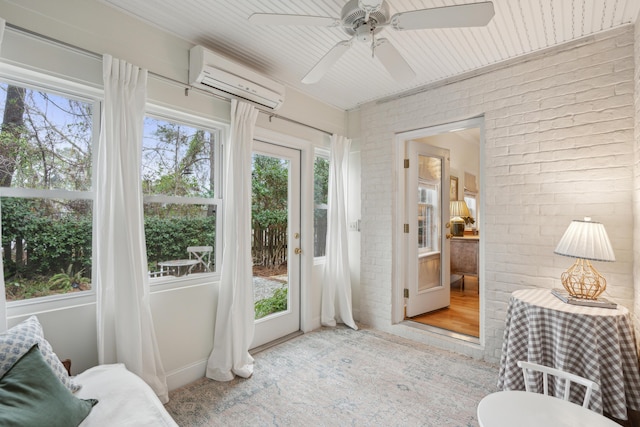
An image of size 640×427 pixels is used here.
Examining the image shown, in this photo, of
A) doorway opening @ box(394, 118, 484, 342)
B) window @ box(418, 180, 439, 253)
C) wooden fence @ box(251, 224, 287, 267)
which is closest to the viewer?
wooden fence @ box(251, 224, 287, 267)

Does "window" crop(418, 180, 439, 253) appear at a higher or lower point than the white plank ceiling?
lower

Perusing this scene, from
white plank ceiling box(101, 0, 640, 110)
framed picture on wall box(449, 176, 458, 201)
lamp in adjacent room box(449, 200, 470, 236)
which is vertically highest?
white plank ceiling box(101, 0, 640, 110)

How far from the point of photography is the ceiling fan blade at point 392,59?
5.66 feet

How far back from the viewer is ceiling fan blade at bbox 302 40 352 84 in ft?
5.76

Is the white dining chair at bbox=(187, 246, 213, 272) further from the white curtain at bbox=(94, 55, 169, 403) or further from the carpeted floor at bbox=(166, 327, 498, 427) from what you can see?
the carpeted floor at bbox=(166, 327, 498, 427)

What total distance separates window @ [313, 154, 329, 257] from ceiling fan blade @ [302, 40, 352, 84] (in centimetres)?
166

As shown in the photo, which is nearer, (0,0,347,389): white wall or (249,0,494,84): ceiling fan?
(249,0,494,84): ceiling fan

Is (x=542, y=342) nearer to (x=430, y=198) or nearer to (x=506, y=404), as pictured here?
(x=506, y=404)

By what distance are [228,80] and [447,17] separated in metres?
1.64

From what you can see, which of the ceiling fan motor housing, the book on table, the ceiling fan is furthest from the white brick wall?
the ceiling fan motor housing

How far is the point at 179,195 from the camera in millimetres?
2445

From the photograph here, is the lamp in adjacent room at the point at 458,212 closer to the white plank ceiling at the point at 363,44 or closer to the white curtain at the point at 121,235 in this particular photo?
the white plank ceiling at the point at 363,44

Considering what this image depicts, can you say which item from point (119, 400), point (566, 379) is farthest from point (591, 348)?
point (119, 400)

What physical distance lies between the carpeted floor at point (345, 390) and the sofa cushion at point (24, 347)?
32.7 inches
